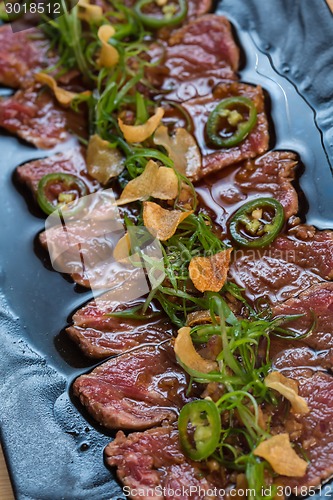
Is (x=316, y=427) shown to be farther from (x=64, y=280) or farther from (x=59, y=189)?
(x=59, y=189)

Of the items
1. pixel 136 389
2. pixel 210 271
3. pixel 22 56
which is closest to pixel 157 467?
pixel 136 389

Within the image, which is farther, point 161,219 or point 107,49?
point 107,49

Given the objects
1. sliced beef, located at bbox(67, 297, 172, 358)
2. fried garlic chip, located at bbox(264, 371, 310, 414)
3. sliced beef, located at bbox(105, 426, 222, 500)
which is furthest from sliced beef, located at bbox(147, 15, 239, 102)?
sliced beef, located at bbox(105, 426, 222, 500)

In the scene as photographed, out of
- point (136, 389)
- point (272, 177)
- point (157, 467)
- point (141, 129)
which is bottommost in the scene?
point (157, 467)

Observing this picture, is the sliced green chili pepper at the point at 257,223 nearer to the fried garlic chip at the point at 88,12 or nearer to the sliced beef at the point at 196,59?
the sliced beef at the point at 196,59

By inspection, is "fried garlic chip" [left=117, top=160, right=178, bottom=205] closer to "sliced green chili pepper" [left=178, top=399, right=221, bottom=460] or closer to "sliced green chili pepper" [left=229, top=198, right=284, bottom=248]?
"sliced green chili pepper" [left=229, top=198, right=284, bottom=248]

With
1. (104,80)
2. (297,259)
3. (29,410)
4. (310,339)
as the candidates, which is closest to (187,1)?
(104,80)

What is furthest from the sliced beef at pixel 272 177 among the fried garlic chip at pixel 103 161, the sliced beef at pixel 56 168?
the sliced beef at pixel 56 168
